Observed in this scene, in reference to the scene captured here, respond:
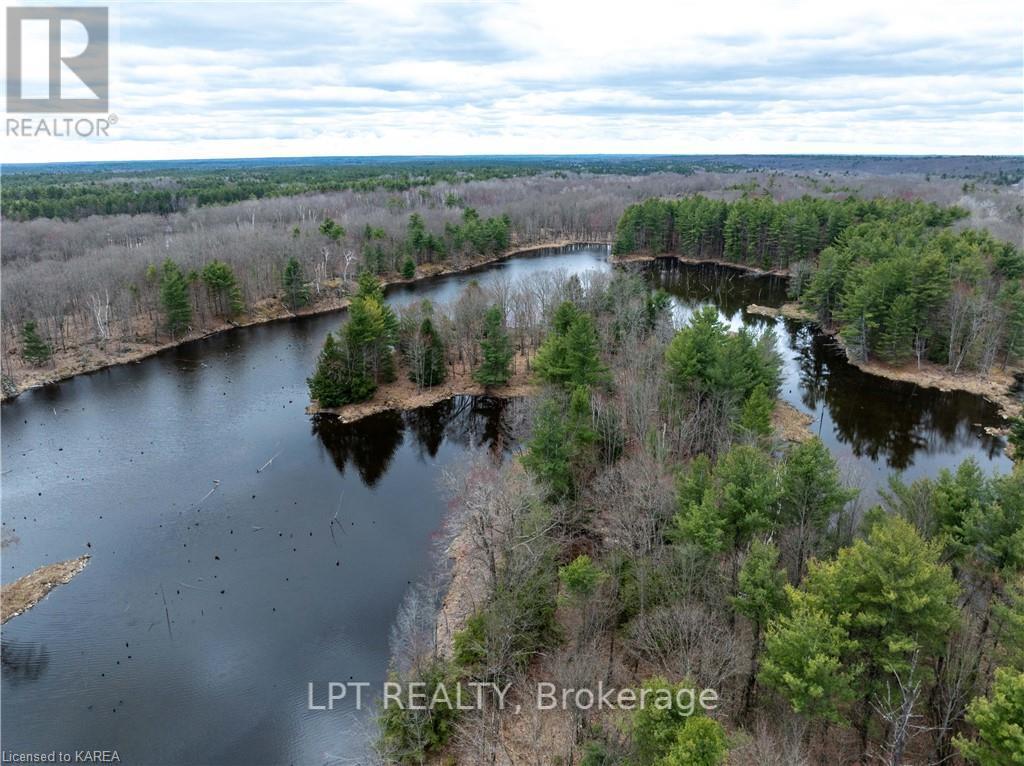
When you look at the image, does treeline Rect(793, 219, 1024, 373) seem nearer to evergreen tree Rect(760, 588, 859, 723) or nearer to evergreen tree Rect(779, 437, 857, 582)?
evergreen tree Rect(779, 437, 857, 582)

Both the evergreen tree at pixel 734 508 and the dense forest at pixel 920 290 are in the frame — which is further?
the dense forest at pixel 920 290

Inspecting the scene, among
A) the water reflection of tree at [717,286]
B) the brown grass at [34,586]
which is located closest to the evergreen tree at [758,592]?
the brown grass at [34,586]

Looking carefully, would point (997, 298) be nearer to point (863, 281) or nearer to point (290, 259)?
point (863, 281)

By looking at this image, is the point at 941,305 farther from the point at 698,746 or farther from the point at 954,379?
the point at 698,746

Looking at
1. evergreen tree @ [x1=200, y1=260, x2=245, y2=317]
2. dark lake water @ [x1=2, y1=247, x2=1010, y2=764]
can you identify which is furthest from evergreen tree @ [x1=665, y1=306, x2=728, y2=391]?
evergreen tree @ [x1=200, y1=260, x2=245, y2=317]

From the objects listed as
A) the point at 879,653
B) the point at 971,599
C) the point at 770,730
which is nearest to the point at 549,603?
the point at 770,730

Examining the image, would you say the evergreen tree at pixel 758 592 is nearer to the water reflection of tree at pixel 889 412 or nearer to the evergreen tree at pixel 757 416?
the evergreen tree at pixel 757 416

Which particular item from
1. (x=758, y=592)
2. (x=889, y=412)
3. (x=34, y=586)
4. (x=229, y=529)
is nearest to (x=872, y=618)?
(x=758, y=592)
